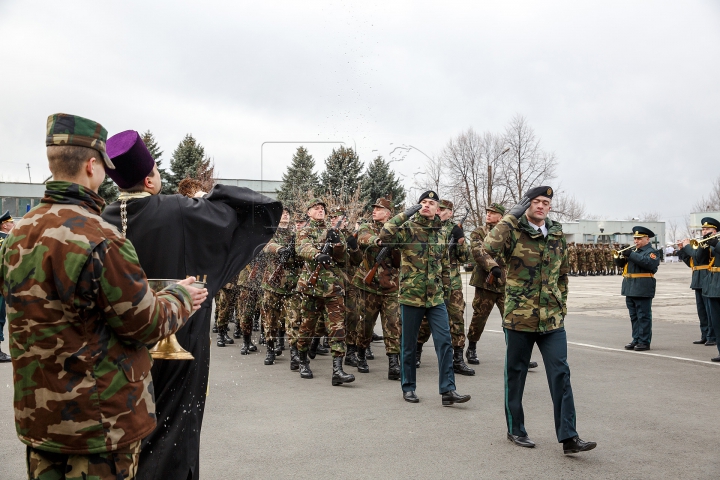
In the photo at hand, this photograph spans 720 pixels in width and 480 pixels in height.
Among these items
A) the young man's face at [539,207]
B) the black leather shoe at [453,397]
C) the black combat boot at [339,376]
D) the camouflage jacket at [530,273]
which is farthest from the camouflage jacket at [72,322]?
the black combat boot at [339,376]

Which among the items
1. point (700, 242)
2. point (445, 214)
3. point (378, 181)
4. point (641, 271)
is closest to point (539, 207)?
point (445, 214)

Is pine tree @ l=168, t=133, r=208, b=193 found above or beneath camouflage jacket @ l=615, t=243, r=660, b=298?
above

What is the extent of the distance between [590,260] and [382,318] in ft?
110

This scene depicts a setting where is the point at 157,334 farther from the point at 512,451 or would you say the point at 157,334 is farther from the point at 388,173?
the point at 388,173

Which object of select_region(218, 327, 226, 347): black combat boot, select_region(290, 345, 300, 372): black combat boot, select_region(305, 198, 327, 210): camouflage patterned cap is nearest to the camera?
select_region(305, 198, 327, 210): camouflage patterned cap

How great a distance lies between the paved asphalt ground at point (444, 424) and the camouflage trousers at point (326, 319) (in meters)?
0.51

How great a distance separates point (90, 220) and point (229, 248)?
1209 mm

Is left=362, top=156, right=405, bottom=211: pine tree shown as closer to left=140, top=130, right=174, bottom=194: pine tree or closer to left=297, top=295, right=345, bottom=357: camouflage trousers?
left=297, top=295, right=345, bottom=357: camouflage trousers

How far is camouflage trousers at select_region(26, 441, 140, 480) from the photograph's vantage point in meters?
2.31

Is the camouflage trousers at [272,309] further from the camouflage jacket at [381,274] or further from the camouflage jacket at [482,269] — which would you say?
the camouflage jacket at [482,269]

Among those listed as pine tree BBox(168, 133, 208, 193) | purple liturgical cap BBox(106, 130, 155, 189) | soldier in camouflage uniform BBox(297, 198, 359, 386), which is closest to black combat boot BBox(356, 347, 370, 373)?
soldier in camouflage uniform BBox(297, 198, 359, 386)

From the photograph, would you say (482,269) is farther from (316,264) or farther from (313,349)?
(313,349)

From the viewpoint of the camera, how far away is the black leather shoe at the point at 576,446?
4953mm

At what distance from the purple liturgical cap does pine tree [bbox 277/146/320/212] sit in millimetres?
5281
